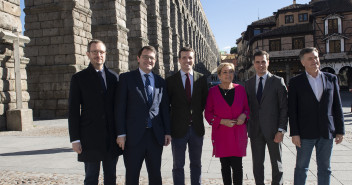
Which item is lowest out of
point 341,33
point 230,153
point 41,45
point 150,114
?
point 230,153

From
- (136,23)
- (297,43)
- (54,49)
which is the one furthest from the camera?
(297,43)

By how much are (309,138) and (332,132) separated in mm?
269

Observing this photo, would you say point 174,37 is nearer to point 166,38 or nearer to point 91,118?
point 166,38

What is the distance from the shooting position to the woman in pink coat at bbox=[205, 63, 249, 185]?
3256 millimetres

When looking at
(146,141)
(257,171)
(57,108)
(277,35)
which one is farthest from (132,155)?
(277,35)

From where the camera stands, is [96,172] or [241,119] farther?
[241,119]

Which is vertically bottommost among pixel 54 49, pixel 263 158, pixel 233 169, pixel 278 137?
pixel 233 169

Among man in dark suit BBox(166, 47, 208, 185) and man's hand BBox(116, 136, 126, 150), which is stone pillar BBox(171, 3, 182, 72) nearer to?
man in dark suit BBox(166, 47, 208, 185)

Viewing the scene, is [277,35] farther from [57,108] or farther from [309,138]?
[309,138]

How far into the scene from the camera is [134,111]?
2.89 meters

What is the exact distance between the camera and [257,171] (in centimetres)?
341

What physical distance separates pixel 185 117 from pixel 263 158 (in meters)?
1.16

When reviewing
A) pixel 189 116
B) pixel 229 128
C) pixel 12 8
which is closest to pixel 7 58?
pixel 12 8

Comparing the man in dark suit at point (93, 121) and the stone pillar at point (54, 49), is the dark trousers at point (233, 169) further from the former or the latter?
the stone pillar at point (54, 49)
